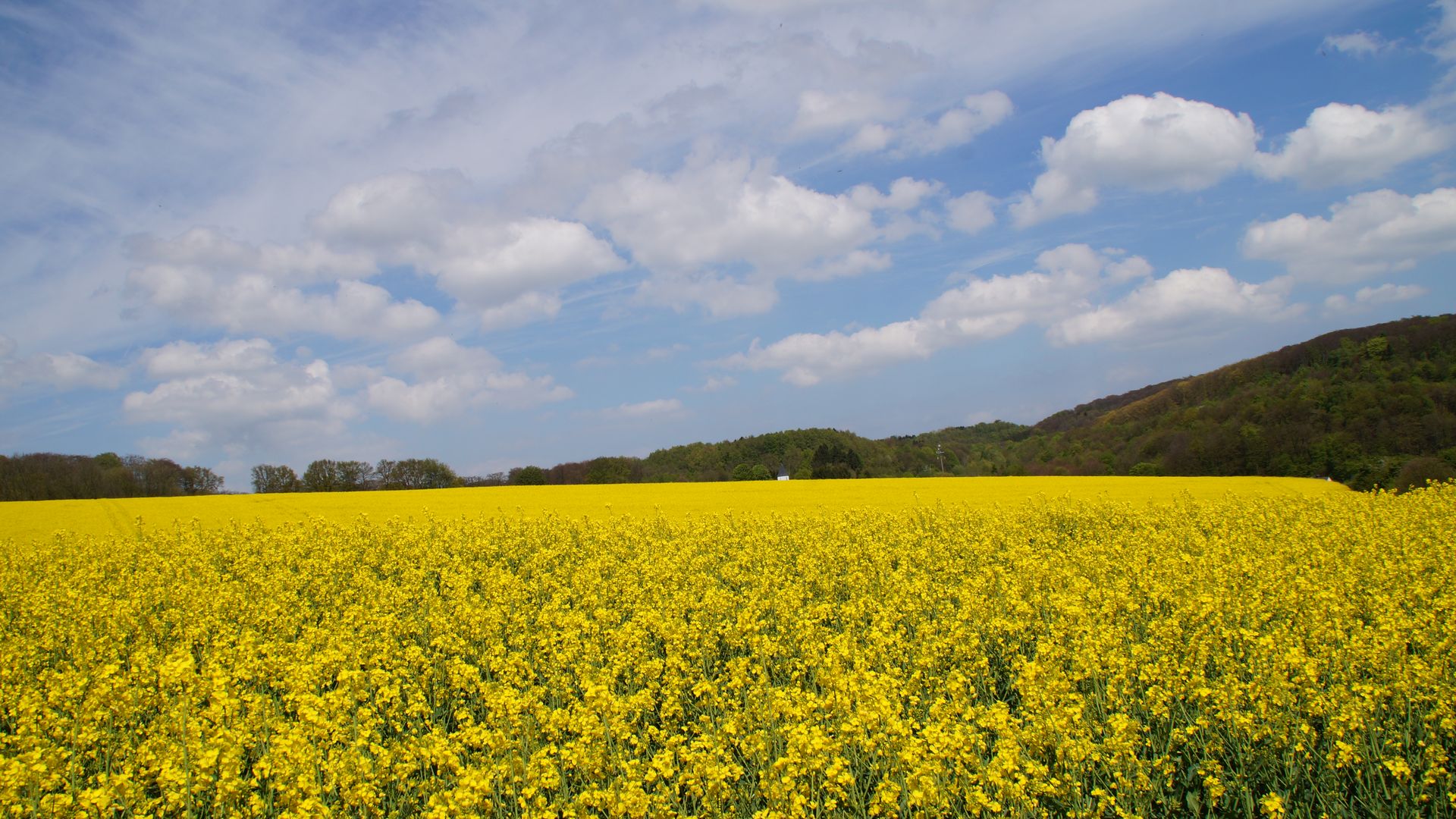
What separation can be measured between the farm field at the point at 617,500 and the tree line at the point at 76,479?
834cm

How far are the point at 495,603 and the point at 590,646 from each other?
10.6ft

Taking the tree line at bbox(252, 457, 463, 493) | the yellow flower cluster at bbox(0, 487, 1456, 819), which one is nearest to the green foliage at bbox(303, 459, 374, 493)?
the tree line at bbox(252, 457, 463, 493)

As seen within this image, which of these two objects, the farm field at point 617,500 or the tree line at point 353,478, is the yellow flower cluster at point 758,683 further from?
the tree line at point 353,478

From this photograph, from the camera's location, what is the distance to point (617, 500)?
101 feet

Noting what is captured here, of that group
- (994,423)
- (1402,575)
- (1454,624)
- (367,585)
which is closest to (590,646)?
(367,585)

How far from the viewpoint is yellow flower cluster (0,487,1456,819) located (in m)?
5.68

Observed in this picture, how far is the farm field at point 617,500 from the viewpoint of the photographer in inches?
1008

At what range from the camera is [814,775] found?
19.2 feet

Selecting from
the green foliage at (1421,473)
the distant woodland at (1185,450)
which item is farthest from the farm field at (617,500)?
the distant woodland at (1185,450)

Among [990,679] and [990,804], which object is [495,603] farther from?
[990,804]

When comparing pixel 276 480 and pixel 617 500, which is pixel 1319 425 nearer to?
pixel 617 500

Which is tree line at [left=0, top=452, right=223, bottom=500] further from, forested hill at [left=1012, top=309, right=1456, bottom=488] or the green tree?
forested hill at [left=1012, top=309, right=1456, bottom=488]

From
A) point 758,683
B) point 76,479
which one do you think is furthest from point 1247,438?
point 76,479

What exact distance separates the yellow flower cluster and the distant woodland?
1030 inches
